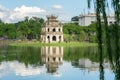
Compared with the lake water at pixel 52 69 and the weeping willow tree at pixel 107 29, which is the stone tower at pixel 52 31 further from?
the weeping willow tree at pixel 107 29

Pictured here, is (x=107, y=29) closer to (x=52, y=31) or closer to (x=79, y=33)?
(x=52, y=31)

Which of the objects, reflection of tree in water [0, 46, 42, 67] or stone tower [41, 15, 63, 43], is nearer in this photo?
reflection of tree in water [0, 46, 42, 67]

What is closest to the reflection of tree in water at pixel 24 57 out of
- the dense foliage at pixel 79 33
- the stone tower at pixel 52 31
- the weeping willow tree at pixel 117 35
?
the weeping willow tree at pixel 117 35

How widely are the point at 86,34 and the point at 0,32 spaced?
22063 mm

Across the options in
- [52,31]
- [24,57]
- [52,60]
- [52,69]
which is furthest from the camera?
[52,31]

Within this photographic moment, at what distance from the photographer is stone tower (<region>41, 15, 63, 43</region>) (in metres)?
81.5

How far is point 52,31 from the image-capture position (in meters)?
82.6

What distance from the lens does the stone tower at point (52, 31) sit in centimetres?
8150

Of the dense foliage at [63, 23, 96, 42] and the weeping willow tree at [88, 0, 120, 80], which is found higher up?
the weeping willow tree at [88, 0, 120, 80]

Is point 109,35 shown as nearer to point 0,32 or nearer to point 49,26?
point 49,26

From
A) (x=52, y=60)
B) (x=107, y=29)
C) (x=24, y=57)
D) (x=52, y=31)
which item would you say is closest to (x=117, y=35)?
(x=107, y=29)

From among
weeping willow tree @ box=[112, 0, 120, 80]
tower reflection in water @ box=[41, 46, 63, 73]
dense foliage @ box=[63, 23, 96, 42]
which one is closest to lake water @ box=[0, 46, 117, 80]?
tower reflection in water @ box=[41, 46, 63, 73]

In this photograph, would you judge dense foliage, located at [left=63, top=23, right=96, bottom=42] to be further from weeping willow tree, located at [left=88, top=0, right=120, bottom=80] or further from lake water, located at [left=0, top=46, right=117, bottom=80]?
weeping willow tree, located at [left=88, top=0, right=120, bottom=80]

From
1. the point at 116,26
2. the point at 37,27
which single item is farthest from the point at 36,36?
the point at 116,26
